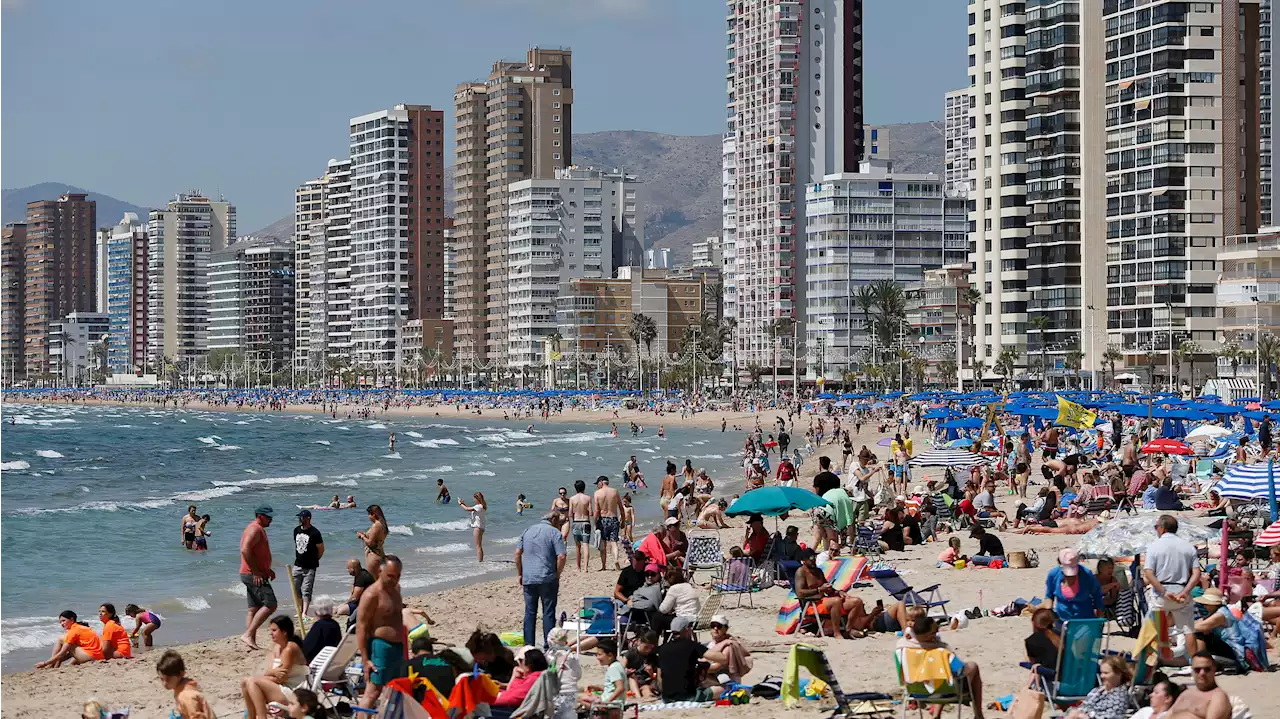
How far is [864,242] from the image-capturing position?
139375 millimetres

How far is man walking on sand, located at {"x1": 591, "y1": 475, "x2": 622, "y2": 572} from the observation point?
2316cm

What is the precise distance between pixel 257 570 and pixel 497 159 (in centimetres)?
17966

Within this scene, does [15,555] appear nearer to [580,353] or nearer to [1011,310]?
[1011,310]

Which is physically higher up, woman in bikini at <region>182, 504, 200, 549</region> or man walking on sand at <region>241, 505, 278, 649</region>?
man walking on sand at <region>241, 505, 278, 649</region>

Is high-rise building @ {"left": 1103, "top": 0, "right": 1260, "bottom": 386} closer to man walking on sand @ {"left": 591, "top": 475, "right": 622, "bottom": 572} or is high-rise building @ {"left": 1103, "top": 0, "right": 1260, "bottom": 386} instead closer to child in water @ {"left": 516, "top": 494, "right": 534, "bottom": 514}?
child in water @ {"left": 516, "top": 494, "right": 534, "bottom": 514}

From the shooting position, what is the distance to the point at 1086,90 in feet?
326

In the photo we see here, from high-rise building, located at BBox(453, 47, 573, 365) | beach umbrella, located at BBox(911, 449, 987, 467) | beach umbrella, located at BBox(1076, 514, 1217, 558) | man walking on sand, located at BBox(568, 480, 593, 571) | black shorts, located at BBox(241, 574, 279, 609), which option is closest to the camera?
beach umbrella, located at BBox(1076, 514, 1217, 558)

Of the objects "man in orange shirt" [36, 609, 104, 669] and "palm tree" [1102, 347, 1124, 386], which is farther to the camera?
"palm tree" [1102, 347, 1124, 386]

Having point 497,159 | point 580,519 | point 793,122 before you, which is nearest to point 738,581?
point 580,519

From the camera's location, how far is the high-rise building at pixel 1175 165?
93.1 metres

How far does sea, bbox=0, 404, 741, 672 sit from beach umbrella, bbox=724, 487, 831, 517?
6.28m

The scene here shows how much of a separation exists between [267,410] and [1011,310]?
10164 cm

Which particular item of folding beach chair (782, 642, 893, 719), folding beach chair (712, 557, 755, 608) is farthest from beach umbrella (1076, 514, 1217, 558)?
folding beach chair (712, 557, 755, 608)

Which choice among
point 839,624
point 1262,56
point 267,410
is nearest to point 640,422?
point 1262,56
